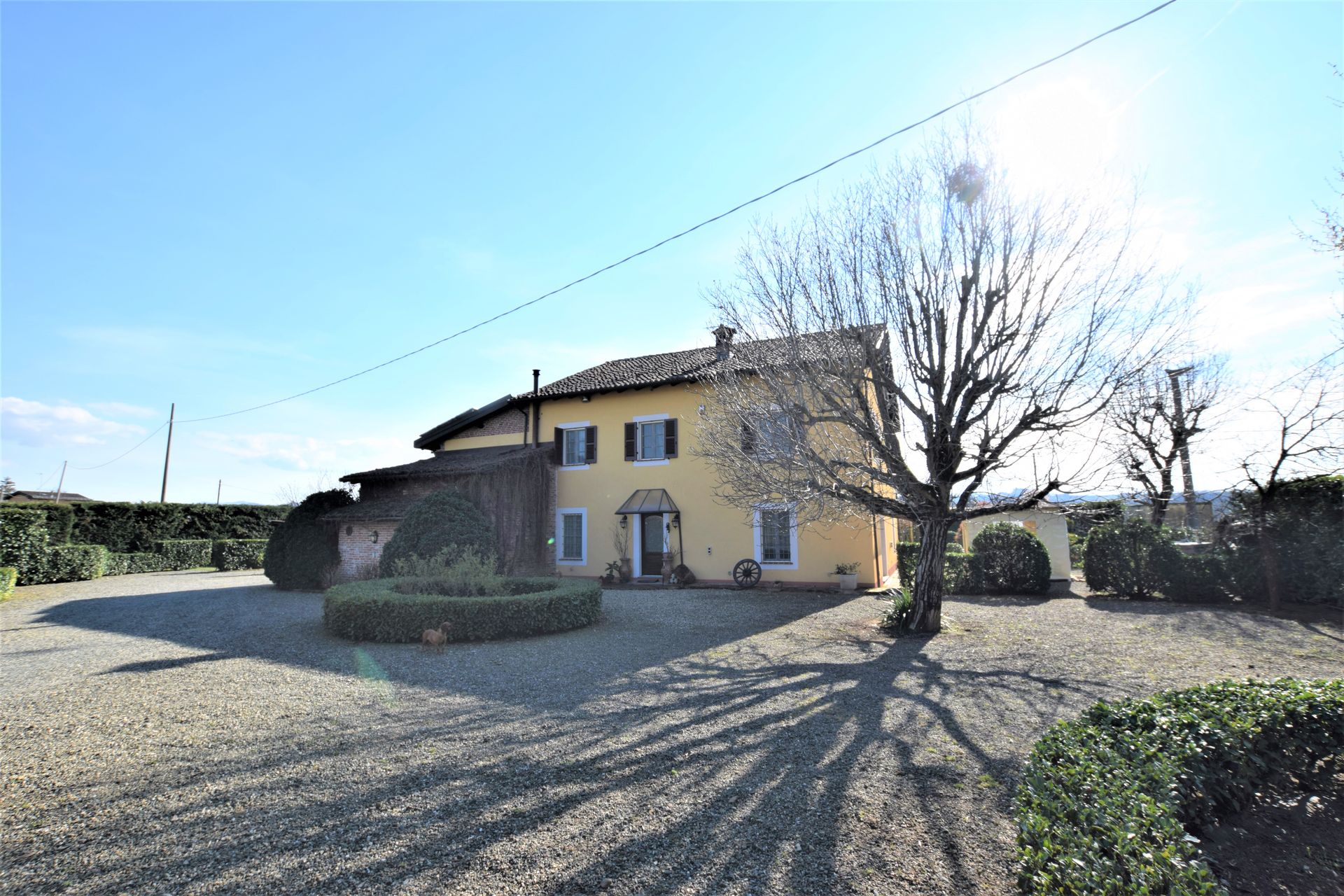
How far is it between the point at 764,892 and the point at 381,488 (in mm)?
17981

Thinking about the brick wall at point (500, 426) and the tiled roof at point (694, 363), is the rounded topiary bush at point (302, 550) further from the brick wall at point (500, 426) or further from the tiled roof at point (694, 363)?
the tiled roof at point (694, 363)

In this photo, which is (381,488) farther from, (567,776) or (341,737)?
(567,776)

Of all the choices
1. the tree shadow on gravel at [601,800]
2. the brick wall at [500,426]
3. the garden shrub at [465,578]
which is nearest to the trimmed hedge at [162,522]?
the brick wall at [500,426]

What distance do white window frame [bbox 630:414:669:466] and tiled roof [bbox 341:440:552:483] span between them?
2865 mm

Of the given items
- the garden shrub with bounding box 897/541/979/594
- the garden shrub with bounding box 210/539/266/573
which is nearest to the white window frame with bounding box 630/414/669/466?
the garden shrub with bounding box 897/541/979/594

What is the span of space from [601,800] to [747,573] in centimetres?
1216

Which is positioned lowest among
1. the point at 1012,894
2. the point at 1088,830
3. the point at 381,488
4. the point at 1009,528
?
the point at 1012,894

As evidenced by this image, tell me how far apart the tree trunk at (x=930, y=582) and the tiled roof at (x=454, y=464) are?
1079 cm

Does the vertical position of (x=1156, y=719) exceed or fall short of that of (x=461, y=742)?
it exceeds it

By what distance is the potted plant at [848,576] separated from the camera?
14.7m

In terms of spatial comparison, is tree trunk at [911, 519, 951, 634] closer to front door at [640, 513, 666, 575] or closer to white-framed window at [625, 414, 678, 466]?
front door at [640, 513, 666, 575]

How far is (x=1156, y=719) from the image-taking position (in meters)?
3.74

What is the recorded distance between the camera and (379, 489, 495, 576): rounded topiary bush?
1368 cm

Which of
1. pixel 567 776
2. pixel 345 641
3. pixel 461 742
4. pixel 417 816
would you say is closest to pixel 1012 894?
pixel 567 776
